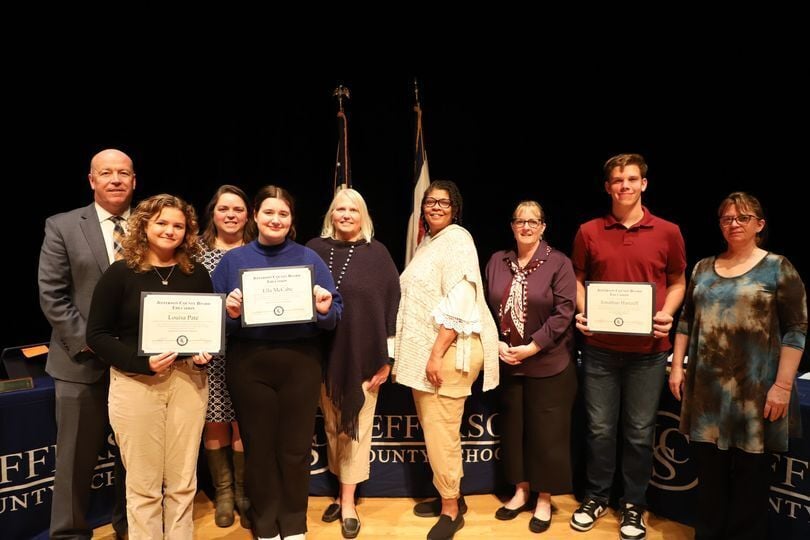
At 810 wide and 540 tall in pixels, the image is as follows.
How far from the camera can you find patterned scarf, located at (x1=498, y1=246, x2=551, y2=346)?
2480mm

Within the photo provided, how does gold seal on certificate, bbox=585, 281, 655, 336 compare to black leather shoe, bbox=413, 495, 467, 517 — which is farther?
black leather shoe, bbox=413, 495, 467, 517

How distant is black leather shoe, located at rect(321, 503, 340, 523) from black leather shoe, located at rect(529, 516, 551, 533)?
104 centimetres

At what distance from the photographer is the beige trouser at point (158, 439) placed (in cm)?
188

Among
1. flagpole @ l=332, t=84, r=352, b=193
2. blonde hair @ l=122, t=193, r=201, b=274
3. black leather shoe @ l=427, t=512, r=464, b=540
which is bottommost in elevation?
black leather shoe @ l=427, t=512, r=464, b=540

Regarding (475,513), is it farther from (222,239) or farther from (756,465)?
(222,239)

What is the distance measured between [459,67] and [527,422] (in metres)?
2.84

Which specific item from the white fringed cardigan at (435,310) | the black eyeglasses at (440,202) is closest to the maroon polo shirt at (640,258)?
the white fringed cardigan at (435,310)

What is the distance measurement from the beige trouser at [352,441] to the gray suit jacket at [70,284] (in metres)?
1.07

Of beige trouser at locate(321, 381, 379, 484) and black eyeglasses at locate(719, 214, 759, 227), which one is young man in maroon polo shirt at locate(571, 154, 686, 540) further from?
beige trouser at locate(321, 381, 379, 484)

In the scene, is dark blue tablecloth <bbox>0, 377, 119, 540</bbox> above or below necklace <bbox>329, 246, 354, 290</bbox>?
below

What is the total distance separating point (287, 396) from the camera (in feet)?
7.04

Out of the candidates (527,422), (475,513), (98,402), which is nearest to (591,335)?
(527,422)

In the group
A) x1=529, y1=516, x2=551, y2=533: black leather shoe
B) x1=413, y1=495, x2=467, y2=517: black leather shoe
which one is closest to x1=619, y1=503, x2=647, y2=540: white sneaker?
x1=529, y1=516, x2=551, y2=533: black leather shoe

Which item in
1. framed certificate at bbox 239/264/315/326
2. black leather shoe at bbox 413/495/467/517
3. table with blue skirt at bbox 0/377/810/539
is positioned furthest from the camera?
black leather shoe at bbox 413/495/467/517
